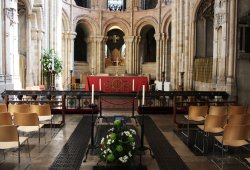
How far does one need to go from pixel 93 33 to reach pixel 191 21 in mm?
12044

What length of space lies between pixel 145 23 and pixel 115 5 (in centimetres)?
432

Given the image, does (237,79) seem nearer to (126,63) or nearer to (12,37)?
(12,37)

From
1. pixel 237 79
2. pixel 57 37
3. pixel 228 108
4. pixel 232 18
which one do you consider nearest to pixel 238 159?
pixel 228 108

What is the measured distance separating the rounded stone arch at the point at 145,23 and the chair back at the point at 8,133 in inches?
904

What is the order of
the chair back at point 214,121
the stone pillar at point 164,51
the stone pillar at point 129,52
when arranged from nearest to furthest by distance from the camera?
the chair back at point 214,121 < the stone pillar at point 164,51 < the stone pillar at point 129,52

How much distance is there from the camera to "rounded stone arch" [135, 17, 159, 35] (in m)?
27.3

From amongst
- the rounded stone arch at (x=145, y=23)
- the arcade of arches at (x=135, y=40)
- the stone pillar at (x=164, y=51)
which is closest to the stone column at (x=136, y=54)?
the arcade of arches at (x=135, y=40)

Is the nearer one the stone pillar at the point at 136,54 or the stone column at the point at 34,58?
the stone column at the point at 34,58

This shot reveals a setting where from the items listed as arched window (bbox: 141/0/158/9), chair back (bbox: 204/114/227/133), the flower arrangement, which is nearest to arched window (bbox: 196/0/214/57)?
arched window (bbox: 141/0/158/9)

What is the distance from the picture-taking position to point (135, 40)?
28.6m

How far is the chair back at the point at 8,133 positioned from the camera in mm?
5172

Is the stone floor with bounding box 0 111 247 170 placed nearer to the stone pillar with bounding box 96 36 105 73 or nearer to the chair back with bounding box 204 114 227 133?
the chair back with bounding box 204 114 227 133

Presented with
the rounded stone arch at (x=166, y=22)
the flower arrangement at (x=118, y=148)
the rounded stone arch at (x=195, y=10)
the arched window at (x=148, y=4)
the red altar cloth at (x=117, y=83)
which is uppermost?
the arched window at (x=148, y=4)

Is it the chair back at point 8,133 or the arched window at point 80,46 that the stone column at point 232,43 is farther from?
the arched window at point 80,46
